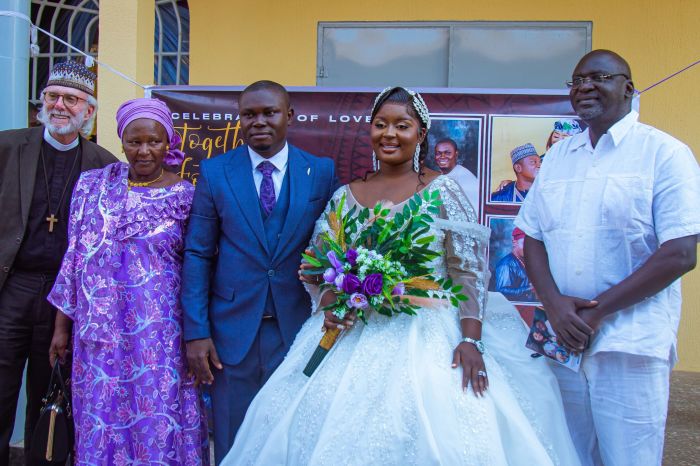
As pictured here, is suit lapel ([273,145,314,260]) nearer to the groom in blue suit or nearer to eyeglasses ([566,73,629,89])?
the groom in blue suit

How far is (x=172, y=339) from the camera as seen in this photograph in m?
2.87

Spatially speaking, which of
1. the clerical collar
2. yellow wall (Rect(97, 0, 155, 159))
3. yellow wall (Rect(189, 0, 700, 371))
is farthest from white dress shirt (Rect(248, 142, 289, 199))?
yellow wall (Rect(189, 0, 700, 371))

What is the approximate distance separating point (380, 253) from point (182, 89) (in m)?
2.66

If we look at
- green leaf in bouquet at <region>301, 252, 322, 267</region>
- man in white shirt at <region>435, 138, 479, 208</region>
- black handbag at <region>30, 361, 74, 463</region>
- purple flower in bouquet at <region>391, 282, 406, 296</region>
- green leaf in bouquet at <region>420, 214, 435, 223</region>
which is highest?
man in white shirt at <region>435, 138, 479, 208</region>

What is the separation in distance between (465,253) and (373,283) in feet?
1.59

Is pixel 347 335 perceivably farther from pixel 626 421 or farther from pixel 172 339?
pixel 626 421

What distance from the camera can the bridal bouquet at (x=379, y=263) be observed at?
2.40m

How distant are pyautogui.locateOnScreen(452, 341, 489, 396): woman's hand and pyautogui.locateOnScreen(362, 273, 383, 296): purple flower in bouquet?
1.40ft

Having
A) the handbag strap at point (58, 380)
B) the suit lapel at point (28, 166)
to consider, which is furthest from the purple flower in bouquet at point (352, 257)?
the suit lapel at point (28, 166)

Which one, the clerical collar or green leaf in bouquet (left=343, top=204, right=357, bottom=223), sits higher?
the clerical collar

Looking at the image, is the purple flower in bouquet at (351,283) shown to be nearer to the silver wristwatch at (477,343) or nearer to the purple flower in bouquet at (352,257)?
the purple flower in bouquet at (352,257)

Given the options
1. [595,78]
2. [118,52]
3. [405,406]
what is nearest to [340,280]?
[405,406]

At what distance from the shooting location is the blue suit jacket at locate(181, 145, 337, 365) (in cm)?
281

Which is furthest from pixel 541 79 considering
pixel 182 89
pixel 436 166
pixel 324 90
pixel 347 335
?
pixel 347 335
